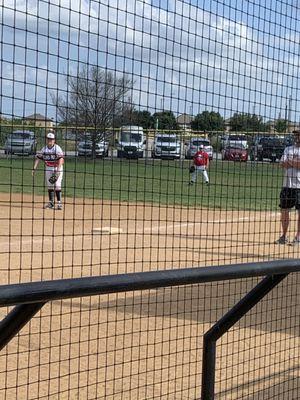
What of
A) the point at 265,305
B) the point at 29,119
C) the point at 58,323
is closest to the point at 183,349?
the point at 58,323

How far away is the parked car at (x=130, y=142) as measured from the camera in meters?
3.68

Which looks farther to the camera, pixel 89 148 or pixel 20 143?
pixel 89 148

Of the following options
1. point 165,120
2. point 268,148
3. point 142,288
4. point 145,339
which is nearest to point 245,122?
point 165,120

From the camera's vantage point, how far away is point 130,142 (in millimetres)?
3854

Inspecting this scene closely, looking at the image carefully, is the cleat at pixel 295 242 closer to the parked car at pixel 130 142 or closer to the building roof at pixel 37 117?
the parked car at pixel 130 142

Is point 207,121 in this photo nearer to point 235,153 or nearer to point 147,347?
point 235,153

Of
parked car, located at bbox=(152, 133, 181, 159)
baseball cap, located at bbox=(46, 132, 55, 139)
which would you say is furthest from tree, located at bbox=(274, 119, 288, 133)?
baseball cap, located at bbox=(46, 132, 55, 139)

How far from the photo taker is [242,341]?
4.94m

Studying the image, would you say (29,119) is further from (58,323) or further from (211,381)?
(58,323)

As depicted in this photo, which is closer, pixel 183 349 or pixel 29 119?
pixel 29 119

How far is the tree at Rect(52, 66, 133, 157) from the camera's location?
3.14 meters

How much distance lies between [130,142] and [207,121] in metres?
0.56

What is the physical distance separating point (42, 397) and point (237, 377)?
1.30 meters

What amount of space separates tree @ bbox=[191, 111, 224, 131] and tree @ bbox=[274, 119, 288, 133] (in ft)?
2.29
